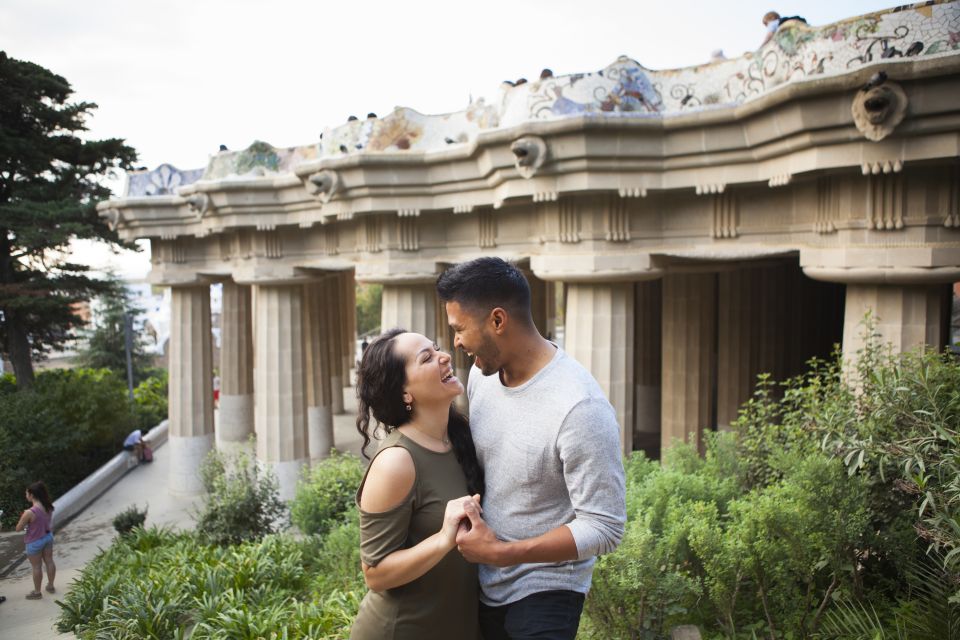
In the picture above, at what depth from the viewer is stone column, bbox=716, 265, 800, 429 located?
48.1 feet

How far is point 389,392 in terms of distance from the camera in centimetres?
330

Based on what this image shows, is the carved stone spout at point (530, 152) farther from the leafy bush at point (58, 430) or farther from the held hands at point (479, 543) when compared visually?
the leafy bush at point (58, 430)

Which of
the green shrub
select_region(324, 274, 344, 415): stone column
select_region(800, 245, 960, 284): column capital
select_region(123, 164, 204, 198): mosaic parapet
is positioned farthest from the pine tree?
select_region(800, 245, 960, 284): column capital

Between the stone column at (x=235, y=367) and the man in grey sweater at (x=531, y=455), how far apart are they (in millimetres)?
21309

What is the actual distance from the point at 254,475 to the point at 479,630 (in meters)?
12.1

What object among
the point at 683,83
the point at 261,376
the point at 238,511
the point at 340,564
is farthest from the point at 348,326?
the point at 683,83

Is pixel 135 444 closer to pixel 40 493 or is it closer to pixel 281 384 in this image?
pixel 281 384

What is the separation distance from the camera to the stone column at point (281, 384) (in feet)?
55.8

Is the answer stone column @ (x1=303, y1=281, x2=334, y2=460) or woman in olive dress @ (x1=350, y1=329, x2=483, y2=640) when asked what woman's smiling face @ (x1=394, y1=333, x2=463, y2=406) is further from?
stone column @ (x1=303, y1=281, x2=334, y2=460)

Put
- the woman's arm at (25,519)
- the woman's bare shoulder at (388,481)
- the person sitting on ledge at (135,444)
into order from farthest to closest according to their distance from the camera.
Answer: the person sitting on ledge at (135,444), the woman's arm at (25,519), the woman's bare shoulder at (388,481)

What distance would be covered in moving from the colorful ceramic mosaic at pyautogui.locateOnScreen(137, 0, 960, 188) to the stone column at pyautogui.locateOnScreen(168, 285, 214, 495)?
368 inches

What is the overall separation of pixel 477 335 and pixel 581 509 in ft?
2.87

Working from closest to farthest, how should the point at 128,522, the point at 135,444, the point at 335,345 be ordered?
the point at 128,522
the point at 135,444
the point at 335,345

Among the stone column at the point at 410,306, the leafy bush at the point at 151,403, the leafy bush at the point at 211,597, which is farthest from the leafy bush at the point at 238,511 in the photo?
the leafy bush at the point at 151,403
